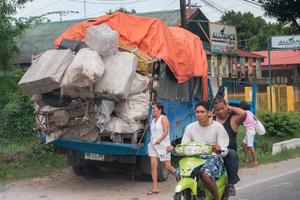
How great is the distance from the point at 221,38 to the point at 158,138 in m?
22.5

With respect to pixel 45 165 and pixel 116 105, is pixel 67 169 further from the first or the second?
pixel 116 105

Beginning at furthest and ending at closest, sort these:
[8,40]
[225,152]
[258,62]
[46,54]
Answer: [258,62]
[8,40]
[46,54]
[225,152]

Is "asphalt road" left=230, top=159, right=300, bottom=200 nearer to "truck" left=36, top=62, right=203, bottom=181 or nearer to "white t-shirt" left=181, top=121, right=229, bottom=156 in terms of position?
"truck" left=36, top=62, right=203, bottom=181

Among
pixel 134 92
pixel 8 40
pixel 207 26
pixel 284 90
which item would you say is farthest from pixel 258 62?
pixel 134 92

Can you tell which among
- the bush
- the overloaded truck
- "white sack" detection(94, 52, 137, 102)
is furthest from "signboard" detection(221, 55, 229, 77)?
"white sack" detection(94, 52, 137, 102)

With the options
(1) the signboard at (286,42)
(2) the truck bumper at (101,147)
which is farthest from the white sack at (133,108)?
(1) the signboard at (286,42)

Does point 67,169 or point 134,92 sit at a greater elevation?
point 134,92

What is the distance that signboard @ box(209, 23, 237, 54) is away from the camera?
30.8 m

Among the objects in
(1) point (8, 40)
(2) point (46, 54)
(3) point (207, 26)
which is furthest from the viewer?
(3) point (207, 26)

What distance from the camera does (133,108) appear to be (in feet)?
32.7

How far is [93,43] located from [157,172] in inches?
113

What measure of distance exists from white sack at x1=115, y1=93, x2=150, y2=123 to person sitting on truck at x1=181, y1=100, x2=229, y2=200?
9.54 feet

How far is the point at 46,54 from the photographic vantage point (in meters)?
10.2

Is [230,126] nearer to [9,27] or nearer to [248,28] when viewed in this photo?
[9,27]
